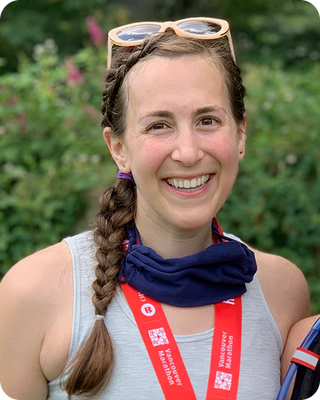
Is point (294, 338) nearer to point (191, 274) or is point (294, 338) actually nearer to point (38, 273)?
point (191, 274)

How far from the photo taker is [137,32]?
218 centimetres

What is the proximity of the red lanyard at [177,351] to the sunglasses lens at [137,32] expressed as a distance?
0.96m

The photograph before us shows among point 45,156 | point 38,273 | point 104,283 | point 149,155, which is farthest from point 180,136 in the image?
point 45,156

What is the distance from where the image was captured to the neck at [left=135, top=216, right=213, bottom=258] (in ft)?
7.28

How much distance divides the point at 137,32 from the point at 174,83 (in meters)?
0.33

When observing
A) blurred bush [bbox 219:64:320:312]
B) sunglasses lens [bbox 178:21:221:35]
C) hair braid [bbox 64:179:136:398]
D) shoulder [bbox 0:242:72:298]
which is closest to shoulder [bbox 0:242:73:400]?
shoulder [bbox 0:242:72:298]

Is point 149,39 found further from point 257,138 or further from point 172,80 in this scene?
point 257,138

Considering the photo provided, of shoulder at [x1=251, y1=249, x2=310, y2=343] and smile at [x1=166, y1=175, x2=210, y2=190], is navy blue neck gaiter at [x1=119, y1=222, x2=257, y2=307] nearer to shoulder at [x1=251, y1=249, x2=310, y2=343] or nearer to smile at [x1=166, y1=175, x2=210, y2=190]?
shoulder at [x1=251, y1=249, x2=310, y2=343]

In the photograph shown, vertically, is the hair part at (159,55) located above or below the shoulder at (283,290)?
above

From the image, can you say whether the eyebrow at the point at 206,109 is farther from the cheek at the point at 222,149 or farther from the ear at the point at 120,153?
the ear at the point at 120,153

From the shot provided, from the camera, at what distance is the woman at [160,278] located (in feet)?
6.47

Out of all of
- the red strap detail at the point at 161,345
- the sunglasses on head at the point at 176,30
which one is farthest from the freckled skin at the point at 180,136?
the red strap detail at the point at 161,345

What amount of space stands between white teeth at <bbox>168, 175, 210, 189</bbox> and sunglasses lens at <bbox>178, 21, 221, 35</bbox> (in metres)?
0.57

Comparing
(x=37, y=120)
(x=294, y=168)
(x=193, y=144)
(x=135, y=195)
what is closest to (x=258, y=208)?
(x=294, y=168)
